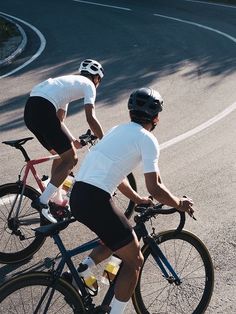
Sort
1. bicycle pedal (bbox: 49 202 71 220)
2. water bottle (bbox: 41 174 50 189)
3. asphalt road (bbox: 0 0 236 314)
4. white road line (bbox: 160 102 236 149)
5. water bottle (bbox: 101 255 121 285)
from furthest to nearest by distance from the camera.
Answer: white road line (bbox: 160 102 236 149) → asphalt road (bbox: 0 0 236 314) → water bottle (bbox: 41 174 50 189) → bicycle pedal (bbox: 49 202 71 220) → water bottle (bbox: 101 255 121 285)

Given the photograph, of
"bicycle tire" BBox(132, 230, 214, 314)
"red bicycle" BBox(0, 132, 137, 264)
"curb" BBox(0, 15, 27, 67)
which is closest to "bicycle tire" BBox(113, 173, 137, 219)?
"red bicycle" BBox(0, 132, 137, 264)

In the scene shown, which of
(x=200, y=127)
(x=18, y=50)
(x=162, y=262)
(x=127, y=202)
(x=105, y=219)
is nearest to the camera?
(x=105, y=219)

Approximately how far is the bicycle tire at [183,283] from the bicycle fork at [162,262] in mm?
112

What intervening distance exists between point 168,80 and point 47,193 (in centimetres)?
780

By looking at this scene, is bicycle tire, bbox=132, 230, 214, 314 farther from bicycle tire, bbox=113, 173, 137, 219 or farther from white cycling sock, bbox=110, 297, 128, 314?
bicycle tire, bbox=113, 173, 137, 219

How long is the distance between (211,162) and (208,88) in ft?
14.6

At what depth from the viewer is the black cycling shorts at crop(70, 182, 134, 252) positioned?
168 inches

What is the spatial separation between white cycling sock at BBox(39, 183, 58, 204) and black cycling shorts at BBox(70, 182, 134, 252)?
5.84 feet

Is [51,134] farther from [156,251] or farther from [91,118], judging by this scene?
[156,251]

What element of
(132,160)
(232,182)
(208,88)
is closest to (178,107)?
(208,88)

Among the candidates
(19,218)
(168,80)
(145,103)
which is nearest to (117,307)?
→ (145,103)

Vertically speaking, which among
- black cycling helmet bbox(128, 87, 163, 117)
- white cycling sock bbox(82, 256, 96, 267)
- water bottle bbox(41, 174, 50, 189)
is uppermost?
black cycling helmet bbox(128, 87, 163, 117)

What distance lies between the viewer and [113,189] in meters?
4.38

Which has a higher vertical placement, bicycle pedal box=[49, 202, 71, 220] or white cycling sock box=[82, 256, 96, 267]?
white cycling sock box=[82, 256, 96, 267]
